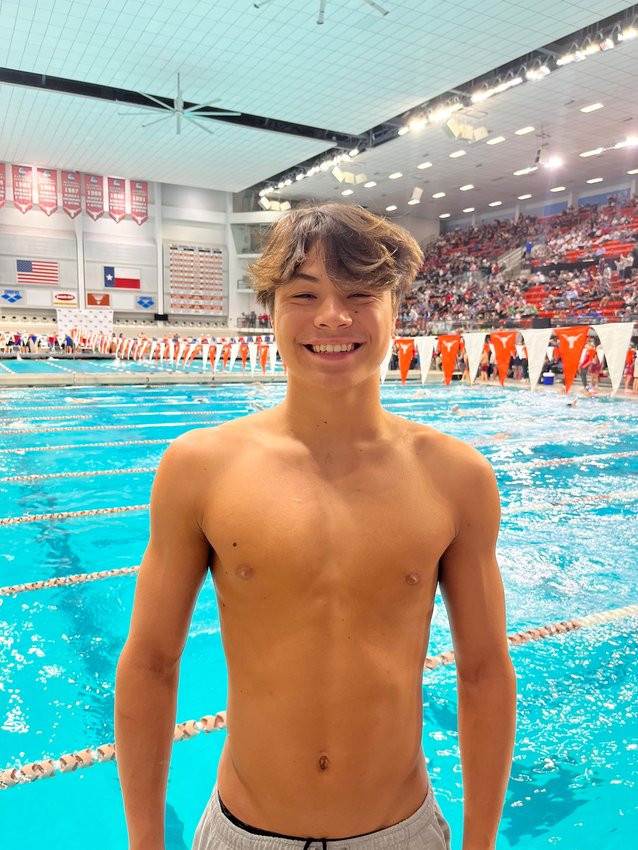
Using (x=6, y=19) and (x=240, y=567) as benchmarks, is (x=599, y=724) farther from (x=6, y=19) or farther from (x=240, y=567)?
(x=6, y=19)

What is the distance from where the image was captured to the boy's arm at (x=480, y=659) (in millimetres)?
1031

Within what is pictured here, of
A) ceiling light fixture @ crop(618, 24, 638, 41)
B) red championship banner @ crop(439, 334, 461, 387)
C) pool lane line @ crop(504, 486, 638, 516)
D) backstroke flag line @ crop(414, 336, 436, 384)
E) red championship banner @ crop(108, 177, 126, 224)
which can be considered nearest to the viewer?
pool lane line @ crop(504, 486, 638, 516)

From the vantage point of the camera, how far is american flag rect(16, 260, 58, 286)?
27.3 metres

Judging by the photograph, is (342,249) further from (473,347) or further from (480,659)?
(473,347)

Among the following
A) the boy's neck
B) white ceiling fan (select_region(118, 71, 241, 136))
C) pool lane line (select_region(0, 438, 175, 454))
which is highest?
white ceiling fan (select_region(118, 71, 241, 136))

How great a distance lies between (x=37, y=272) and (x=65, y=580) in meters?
27.3

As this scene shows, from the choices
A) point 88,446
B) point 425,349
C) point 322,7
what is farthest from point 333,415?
point 425,349

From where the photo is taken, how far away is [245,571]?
3.23ft

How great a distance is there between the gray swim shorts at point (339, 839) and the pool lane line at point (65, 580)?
134 inches

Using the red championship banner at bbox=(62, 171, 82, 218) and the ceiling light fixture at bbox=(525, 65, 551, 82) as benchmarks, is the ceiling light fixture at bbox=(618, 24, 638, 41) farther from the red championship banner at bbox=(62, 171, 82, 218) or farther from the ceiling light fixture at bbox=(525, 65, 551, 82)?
the red championship banner at bbox=(62, 171, 82, 218)

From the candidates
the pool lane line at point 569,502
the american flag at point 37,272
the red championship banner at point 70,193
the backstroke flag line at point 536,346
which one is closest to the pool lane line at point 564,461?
the pool lane line at point 569,502

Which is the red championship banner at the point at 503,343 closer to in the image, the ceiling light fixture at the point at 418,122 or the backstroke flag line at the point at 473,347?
the backstroke flag line at the point at 473,347

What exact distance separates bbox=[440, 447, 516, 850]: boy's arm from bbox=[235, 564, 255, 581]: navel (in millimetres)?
350

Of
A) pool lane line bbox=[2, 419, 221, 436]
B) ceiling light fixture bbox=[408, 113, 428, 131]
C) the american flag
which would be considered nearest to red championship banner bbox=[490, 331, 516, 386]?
pool lane line bbox=[2, 419, 221, 436]
